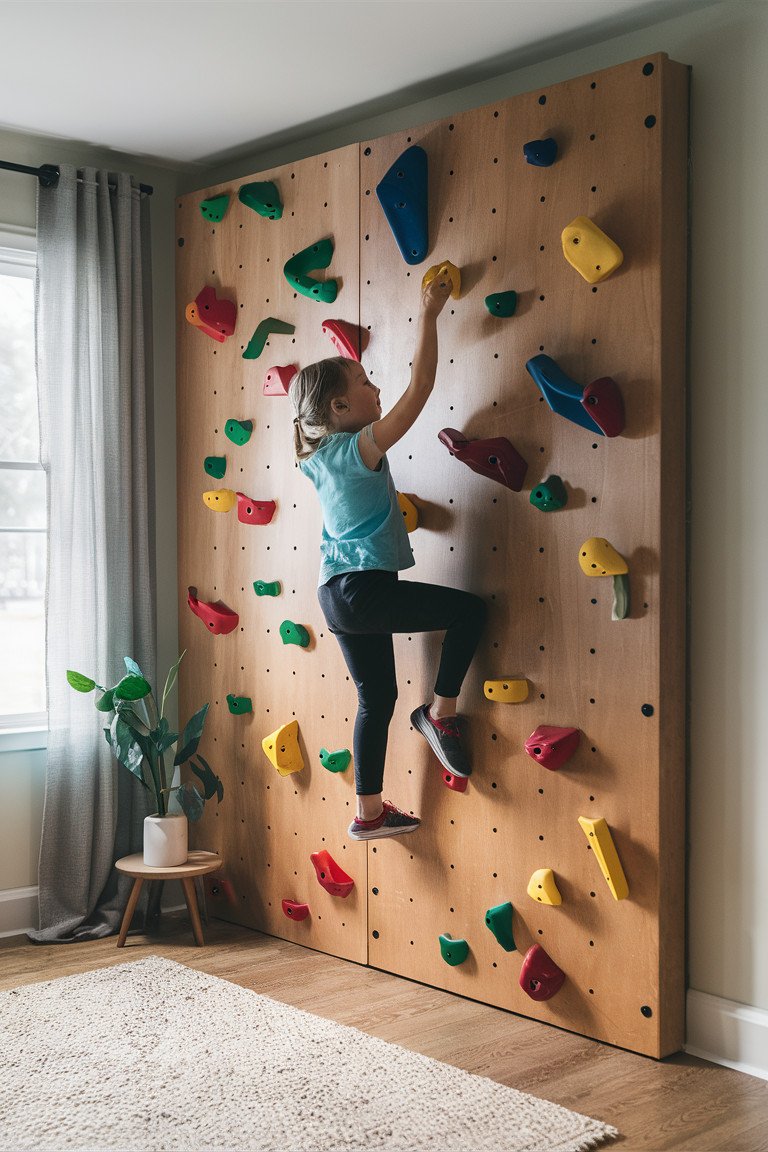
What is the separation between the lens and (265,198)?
3.55 meters

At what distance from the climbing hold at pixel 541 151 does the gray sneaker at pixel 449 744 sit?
1404 mm

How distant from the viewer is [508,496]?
9.66ft

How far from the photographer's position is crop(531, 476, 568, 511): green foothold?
280cm

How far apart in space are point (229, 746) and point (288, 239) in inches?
63.6

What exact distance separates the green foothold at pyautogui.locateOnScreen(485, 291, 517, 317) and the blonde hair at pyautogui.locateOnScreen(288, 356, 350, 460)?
0.42 meters

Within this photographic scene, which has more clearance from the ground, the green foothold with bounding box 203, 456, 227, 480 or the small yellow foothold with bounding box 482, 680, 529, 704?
the green foothold with bounding box 203, 456, 227, 480

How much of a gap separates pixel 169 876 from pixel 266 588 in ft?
2.99

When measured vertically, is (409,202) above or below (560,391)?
above

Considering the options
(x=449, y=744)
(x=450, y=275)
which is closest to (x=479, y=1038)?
(x=449, y=744)

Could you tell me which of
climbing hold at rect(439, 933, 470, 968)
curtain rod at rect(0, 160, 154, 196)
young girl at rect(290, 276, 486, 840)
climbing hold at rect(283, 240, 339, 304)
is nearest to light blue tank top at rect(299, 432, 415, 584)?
young girl at rect(290, 276, 486, 840)

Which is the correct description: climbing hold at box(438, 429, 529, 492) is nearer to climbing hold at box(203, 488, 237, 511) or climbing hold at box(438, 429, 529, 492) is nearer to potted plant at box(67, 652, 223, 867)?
climbing hold at box(203, 488, 237, 511)

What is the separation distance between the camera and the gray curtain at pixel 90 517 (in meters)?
3.70

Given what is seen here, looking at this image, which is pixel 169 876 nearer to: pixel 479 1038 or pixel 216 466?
pixel 479 1038

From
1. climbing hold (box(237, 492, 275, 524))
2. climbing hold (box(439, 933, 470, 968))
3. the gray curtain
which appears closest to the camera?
climbing hold (box(439, 933, 470, 968))
